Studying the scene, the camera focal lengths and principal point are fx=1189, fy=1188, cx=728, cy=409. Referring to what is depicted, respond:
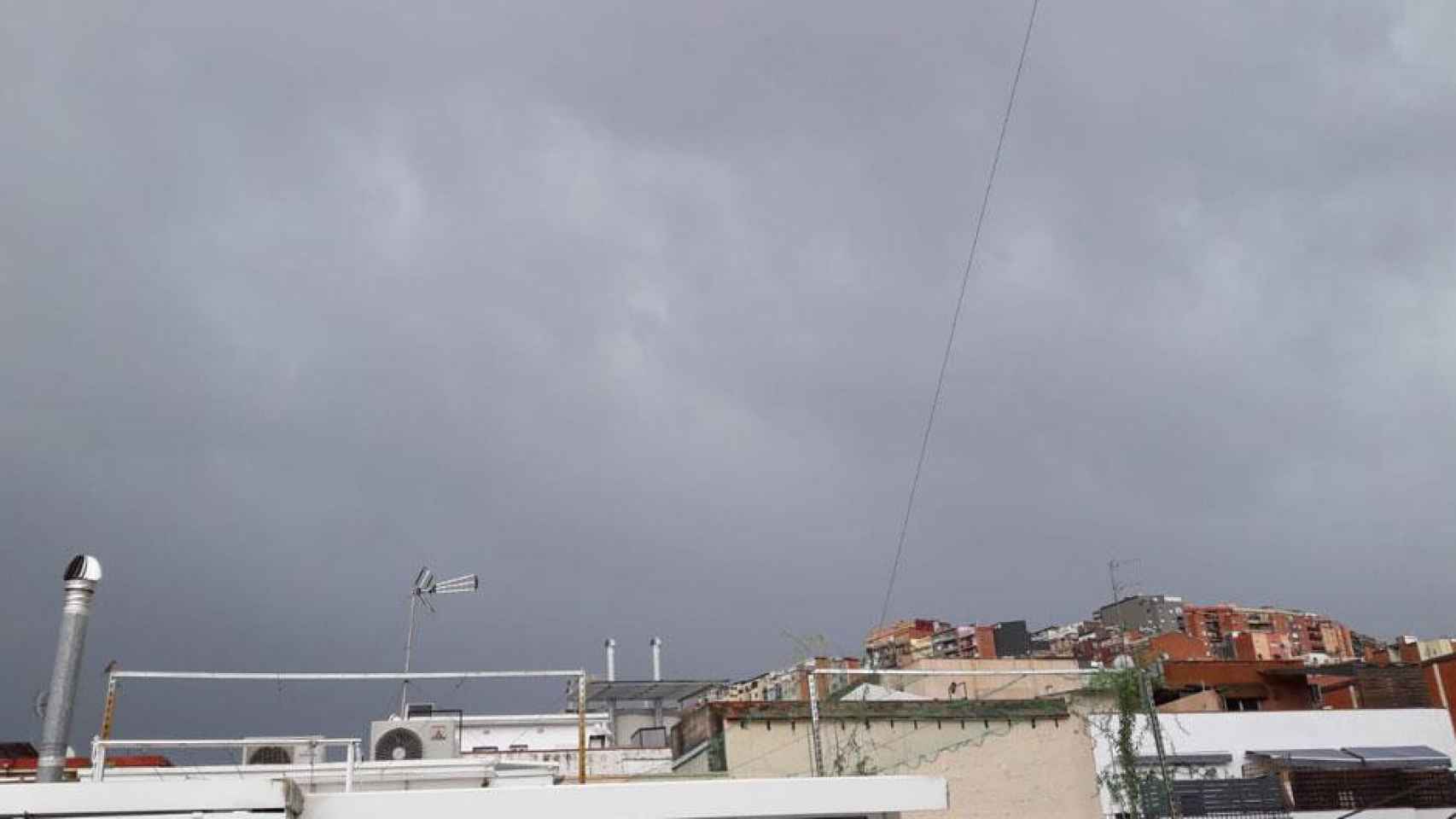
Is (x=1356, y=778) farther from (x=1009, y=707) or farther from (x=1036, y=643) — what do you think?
(x=1036, y=643)

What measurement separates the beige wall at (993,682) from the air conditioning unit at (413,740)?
8.45 m

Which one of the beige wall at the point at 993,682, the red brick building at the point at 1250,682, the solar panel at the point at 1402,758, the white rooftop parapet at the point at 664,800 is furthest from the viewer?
the red brick building at the point at 1250,682

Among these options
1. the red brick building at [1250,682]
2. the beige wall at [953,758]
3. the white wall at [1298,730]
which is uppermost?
the red brick building at [1250,682]

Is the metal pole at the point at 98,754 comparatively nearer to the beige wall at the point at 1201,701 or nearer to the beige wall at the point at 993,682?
the beige wall at the point at 993,682

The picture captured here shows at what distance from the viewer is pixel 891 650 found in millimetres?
52656

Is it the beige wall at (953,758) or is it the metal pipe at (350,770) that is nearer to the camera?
the metal pipe at (350,770)

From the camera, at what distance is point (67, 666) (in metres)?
15.7

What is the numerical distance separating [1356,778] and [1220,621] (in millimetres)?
88783

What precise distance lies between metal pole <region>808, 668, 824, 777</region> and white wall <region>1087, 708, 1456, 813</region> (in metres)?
8.96

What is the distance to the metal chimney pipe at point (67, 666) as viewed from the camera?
15.2 m

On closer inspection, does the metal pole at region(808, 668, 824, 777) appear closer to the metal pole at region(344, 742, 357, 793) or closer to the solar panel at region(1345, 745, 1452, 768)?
the metal pole at region(344, 742, 357, 793)

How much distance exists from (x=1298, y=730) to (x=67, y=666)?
2418cm

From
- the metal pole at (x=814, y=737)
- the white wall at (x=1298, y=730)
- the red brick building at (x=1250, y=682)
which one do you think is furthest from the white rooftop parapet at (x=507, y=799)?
the red brick building at (x=1250, y=682)

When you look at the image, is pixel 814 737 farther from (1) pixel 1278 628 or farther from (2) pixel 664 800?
(1) pixel 1278 628
